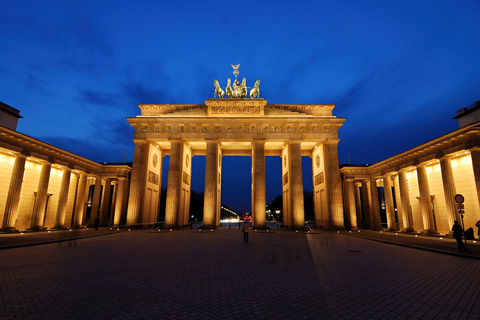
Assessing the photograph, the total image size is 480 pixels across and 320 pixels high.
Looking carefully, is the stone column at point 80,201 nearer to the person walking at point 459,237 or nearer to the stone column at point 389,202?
the person walking at point 459,237

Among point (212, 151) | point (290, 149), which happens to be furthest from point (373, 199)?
point (212, 151)

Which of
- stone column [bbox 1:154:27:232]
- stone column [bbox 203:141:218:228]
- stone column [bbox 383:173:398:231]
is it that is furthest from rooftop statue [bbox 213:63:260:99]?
stone column [bbox 1:154:27:232]

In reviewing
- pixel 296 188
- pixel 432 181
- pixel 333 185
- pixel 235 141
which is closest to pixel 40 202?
pixel 235 141

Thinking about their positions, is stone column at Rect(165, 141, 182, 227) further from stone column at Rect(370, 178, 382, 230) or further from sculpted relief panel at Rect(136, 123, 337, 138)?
stone column at Rect(370, 178, 382, 230)

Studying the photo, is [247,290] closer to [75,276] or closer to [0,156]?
[75,276]

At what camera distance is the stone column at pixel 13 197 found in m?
23.4

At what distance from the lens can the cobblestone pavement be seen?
4.66 meters

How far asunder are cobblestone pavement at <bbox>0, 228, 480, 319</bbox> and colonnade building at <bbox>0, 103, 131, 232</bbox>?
663 inches

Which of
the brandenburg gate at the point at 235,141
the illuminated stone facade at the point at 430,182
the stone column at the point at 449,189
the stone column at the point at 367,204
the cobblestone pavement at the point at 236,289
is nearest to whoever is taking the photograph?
the cobblestone pavement at the point at 236,289

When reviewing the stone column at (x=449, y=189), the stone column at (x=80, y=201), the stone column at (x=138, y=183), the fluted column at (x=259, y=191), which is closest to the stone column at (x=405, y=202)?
the stone column at (x=449, y=189)

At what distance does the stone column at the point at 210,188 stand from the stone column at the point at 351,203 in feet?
63.2

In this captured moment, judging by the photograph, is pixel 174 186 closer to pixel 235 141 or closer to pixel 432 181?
pixel 235 141

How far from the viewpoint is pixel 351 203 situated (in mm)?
34562

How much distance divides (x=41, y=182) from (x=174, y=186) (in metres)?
15.1
